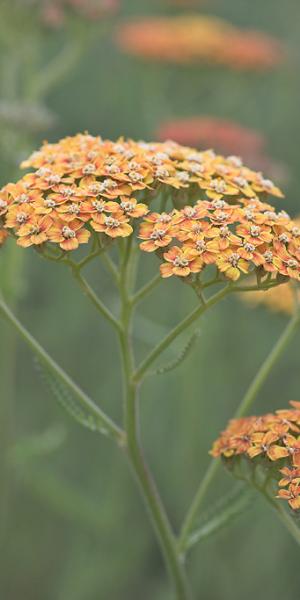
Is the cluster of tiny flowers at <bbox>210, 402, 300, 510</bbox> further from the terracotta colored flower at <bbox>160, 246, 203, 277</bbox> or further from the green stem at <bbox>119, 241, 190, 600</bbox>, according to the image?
the terracotta colored flower at <bbox>160, 246, 203, 277</bbox>

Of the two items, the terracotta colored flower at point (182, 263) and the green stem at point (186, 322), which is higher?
the terracotta colored flower at point (182, 263)

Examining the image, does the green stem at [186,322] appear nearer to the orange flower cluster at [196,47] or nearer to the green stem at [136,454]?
the green stem at [136,454]

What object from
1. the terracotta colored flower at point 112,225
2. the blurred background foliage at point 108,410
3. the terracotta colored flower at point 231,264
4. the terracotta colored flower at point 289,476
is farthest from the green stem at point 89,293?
the blurred background foliage at point 108,410

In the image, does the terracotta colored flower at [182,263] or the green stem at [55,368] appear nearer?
the terracotta colored flower at [182,263]

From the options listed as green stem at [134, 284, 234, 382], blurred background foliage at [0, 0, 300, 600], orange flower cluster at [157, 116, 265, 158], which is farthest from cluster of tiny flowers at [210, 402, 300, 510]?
orange flower cluster at [157, 116, 265, 158]

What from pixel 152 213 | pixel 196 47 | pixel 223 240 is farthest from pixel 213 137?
pixel 223 240

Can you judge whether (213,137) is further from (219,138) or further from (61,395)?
(61,395)
